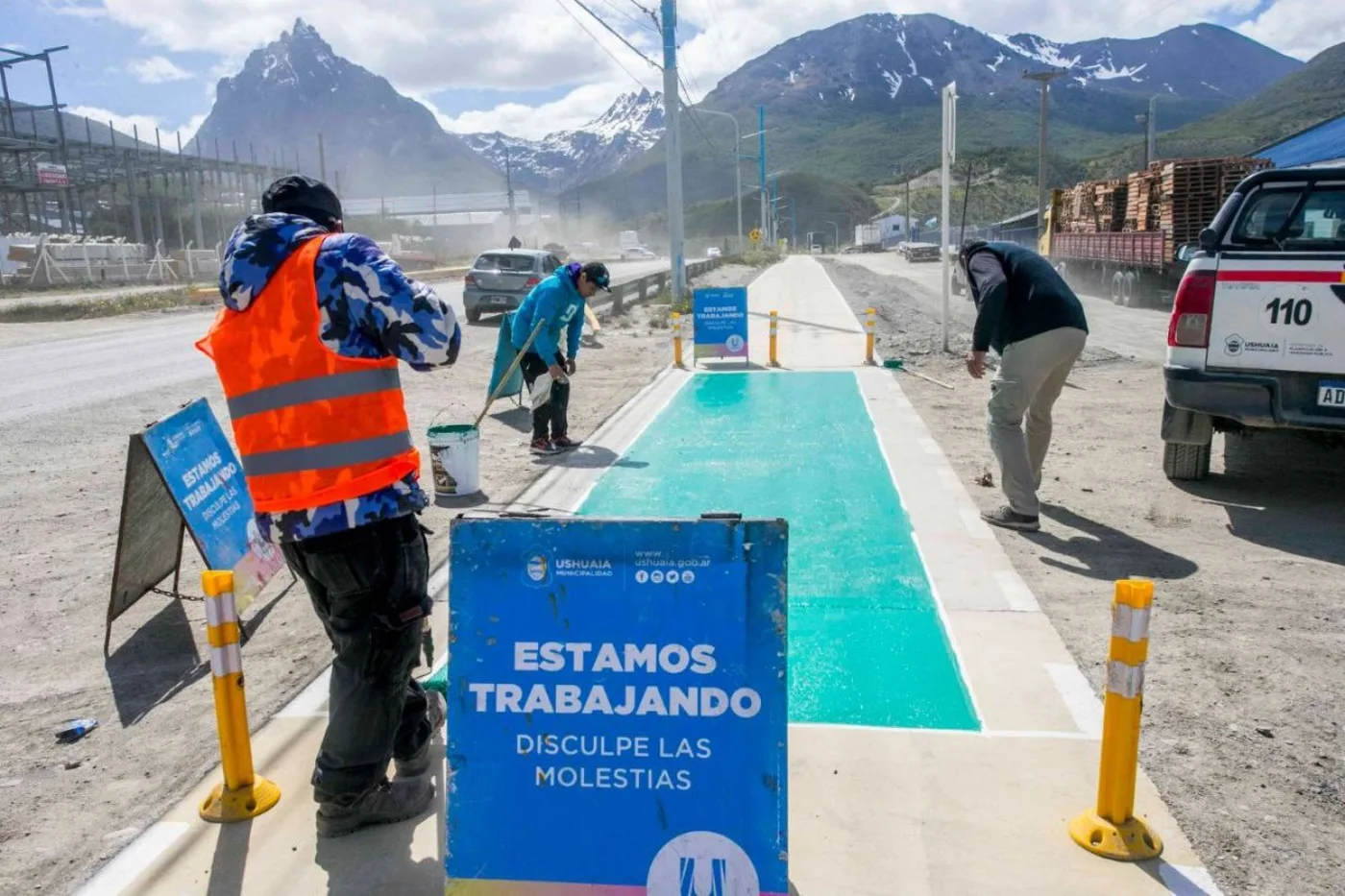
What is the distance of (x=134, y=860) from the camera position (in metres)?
3.12

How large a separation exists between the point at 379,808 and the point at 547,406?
5979 mm

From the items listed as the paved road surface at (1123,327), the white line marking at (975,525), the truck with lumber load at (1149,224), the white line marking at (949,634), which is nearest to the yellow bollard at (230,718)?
the white line marking at (949,634)

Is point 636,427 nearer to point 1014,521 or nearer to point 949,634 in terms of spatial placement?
point 1014,521

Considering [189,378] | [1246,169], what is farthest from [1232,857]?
[1246,169]

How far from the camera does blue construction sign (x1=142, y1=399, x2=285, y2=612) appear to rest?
4.71 m

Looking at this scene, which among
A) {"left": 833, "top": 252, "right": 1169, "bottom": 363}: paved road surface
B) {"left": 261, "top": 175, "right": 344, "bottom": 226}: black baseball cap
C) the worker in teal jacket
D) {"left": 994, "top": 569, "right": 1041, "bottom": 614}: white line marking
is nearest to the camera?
{"left": 261, "top": 175, "right": 344, "bottom": 226}: black baseball cap

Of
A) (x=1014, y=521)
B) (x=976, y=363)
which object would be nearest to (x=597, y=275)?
(x=976, y=363)

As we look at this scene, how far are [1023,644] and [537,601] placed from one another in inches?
111

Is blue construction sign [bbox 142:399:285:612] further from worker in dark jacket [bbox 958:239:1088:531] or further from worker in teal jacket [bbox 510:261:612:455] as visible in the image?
worker in dark jacket [bbox 958:239:1088:531]

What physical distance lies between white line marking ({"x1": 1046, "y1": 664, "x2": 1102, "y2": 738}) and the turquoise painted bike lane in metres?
0.39

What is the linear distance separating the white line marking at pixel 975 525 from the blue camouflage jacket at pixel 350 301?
4.21 metres

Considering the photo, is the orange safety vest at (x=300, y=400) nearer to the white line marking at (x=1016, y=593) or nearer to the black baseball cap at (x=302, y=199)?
the black baseball cap at (x=302, y=199)

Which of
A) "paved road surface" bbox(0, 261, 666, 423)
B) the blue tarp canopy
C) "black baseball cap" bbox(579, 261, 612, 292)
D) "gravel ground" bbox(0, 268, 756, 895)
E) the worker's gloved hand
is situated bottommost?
"gravel ground" bbox(0, 268, 756, 895)

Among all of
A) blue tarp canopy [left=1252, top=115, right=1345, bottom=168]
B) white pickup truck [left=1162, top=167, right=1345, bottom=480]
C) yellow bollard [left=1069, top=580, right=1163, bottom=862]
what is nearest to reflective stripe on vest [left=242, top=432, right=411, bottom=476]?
yellow bollard [left=1069, top=580, right=1163, bottom=862]
